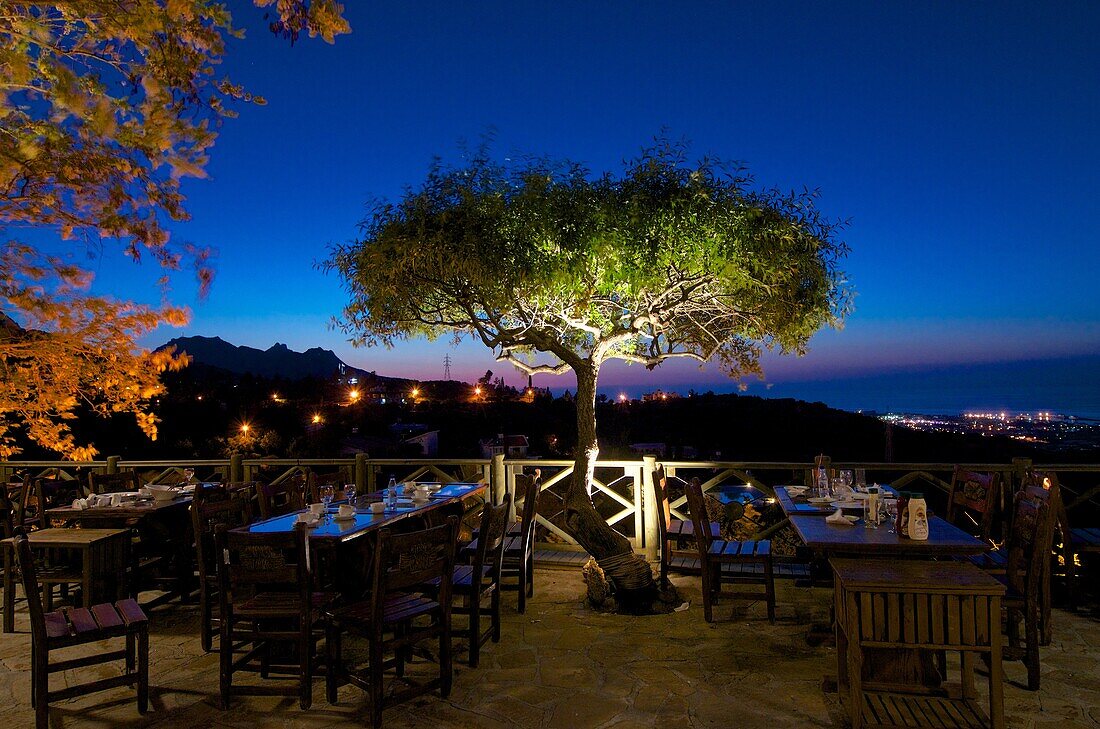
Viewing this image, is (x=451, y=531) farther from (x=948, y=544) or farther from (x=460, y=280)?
(x=948, y=544)

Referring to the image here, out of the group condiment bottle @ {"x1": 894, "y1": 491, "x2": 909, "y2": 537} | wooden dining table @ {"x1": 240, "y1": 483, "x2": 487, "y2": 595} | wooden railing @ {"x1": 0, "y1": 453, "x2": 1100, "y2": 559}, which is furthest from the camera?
wooden railing @ {"x1": 0, "y1": 453, "x2": 1100, "y2": 559}

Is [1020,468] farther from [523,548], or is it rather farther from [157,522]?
[157,522]

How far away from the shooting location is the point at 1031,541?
386 centimetres

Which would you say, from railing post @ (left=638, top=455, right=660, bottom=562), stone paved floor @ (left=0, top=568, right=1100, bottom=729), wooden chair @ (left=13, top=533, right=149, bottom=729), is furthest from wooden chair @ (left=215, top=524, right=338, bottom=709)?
railing post @ (left=638, top=455, right=660, bottom=562)

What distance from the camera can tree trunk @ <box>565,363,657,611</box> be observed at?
17.8 ft

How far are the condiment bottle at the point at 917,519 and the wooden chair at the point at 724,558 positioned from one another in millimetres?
1383


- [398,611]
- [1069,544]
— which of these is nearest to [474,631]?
[398,611]

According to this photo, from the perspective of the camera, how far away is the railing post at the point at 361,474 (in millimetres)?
7648

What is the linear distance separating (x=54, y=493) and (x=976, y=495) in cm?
822

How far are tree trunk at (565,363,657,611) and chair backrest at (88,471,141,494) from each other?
15.3 ft

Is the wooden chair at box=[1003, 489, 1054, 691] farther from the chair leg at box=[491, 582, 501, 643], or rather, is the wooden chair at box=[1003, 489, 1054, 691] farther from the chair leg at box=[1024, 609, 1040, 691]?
the chair leg at box=[491, 582, 501, 643]

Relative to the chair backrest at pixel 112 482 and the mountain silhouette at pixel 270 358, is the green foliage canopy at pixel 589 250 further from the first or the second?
the mountain silhouette at pixel 270 358

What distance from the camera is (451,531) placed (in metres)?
3.76

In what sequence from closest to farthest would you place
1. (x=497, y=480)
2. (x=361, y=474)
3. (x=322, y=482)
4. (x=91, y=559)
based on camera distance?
1. (x=91, y=559)
2. (x=322, y=482)
3. (x=497, y=480)
4. (x=361, y=474)
